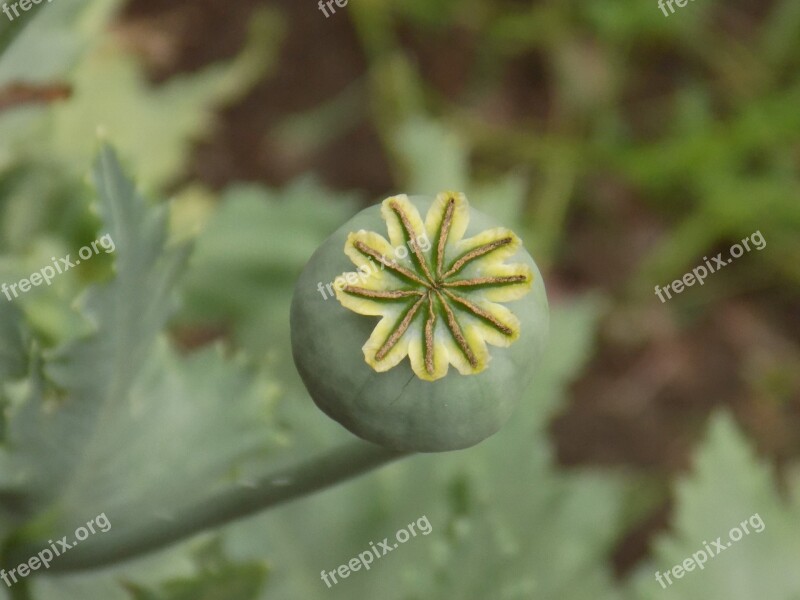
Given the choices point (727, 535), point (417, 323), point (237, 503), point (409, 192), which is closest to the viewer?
point (417, 323)

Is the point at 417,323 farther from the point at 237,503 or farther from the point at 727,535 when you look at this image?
the point at 727,535

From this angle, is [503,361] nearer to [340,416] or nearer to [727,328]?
[340,416]

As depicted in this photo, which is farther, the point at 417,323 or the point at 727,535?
the point at 727,535

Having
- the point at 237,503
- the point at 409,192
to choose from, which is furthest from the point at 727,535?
the point at 409,192

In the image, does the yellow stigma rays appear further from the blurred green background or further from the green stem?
the blurred green background

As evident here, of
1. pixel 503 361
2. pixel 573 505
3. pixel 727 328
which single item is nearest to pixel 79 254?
pixel 503 361

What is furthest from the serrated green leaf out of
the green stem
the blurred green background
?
the green stem
